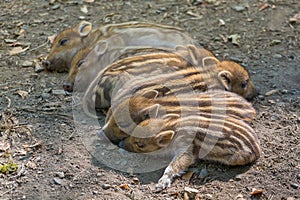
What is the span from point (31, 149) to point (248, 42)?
229 cm

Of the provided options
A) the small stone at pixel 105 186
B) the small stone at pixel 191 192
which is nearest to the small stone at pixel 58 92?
the small stone at pixel 105 186

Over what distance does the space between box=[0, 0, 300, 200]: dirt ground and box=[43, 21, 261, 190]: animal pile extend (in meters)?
0.12

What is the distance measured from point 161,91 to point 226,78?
0.64 metres

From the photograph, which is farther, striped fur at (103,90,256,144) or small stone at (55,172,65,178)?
striped fur at (103,90,256,144)

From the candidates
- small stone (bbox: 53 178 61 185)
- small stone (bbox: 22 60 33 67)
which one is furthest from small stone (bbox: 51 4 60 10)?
small stone (bbox: 53 178 61 185)

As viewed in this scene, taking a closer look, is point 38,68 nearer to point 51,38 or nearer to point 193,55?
point 51,38

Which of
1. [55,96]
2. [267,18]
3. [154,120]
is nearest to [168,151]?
[154,120]

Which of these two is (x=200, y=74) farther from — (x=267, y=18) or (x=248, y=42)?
(x=267, y=18)

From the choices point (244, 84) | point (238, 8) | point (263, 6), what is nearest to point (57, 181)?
point (244, 84)

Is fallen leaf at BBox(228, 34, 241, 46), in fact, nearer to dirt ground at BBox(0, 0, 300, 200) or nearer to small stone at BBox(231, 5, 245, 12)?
dirt ground at BBox(0, 0, 300, 200)

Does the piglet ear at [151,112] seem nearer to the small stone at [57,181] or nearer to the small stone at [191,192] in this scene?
the small stone at [191,192]

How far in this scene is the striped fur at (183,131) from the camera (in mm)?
3766

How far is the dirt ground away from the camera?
3.62m

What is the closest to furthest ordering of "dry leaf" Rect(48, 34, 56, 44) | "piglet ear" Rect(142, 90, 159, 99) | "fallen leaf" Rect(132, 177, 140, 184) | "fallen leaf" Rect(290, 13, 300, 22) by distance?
"fallen leaf" Rect(132, 177, 140, 184)
"piglet ear" Rect(142, 90, 159, 99)
"dry leaf" Rect(48, 34, 56, 44)
"fallen leaf" Rect(290, 13, 300, 22)
